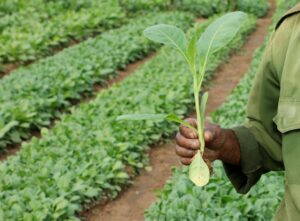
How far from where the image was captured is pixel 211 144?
1.71 metres

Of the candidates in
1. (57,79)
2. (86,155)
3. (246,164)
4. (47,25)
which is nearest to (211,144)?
(246,164)

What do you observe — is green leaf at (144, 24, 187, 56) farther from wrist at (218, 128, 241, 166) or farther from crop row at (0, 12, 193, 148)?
crop row at (0, 12, 193, 148)

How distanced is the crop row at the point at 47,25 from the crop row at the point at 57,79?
0.75 meters

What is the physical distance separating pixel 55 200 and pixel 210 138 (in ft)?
10.0

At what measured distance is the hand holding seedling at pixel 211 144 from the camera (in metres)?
1.63

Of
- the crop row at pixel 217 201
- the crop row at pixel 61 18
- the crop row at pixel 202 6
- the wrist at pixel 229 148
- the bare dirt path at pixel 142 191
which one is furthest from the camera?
the crop row at pixel 202 6

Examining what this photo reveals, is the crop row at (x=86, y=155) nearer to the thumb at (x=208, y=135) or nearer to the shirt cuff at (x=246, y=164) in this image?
the shirt cuff at (x=246, y=164)

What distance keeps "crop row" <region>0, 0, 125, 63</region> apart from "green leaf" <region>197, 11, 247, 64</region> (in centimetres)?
857

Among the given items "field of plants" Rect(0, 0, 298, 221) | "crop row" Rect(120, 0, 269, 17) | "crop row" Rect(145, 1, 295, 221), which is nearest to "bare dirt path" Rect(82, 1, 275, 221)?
"field of plants" Rect(0, 0, 298, 221)

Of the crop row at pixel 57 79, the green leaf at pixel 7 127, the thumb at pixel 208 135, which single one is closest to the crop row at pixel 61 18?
the crop row at pixel 57 79

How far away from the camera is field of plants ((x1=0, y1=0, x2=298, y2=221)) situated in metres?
4.12

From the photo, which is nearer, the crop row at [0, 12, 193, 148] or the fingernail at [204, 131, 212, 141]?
the fingernail at [204, 131, 212, 141]

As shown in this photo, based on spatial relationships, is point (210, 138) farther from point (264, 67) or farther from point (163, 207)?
point (163, 207)

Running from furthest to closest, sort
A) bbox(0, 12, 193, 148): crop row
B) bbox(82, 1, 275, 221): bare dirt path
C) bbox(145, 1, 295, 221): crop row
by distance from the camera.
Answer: bbox(0, 12, 193, 148): crop row < bbox(82, 1, 275, 221): bare dirt path < bbox(145, 1, 295, 221): crop row
